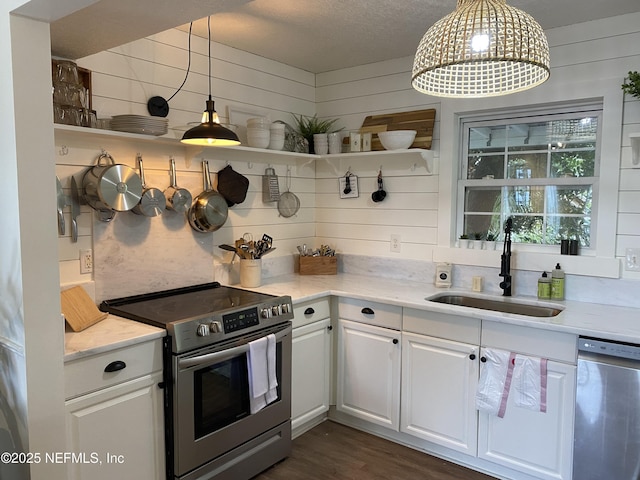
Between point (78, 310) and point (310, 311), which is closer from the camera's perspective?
point (78, 310)

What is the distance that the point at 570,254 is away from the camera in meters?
2.77

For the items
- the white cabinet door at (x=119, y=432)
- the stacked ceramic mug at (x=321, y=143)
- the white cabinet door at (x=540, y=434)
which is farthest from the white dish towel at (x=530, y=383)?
the stacked ceramic mug at (x=321, y=143)

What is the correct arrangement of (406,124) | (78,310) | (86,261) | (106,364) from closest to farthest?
(106,364)
(78,310)
(86,261)
(406,124)

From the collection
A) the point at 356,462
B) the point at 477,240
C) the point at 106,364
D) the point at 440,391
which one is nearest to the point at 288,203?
the point at 477,240

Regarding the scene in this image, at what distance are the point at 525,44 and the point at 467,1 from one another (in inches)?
9.6

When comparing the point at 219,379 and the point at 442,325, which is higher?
the point at 442,325

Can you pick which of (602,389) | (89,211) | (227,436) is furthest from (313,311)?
(602,389)

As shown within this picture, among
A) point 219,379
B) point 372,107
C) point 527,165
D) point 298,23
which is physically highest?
point 298,23

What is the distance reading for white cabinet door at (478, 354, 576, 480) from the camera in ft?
7.50

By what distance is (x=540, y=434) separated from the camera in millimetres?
2371

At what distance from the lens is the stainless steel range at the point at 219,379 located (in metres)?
2.16

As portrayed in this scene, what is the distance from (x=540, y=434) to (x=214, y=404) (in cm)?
157

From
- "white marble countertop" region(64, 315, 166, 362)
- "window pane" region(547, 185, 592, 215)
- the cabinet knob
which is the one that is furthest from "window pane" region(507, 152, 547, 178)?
the cabinet knob

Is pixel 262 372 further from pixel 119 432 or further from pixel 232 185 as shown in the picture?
pixel 232 185
